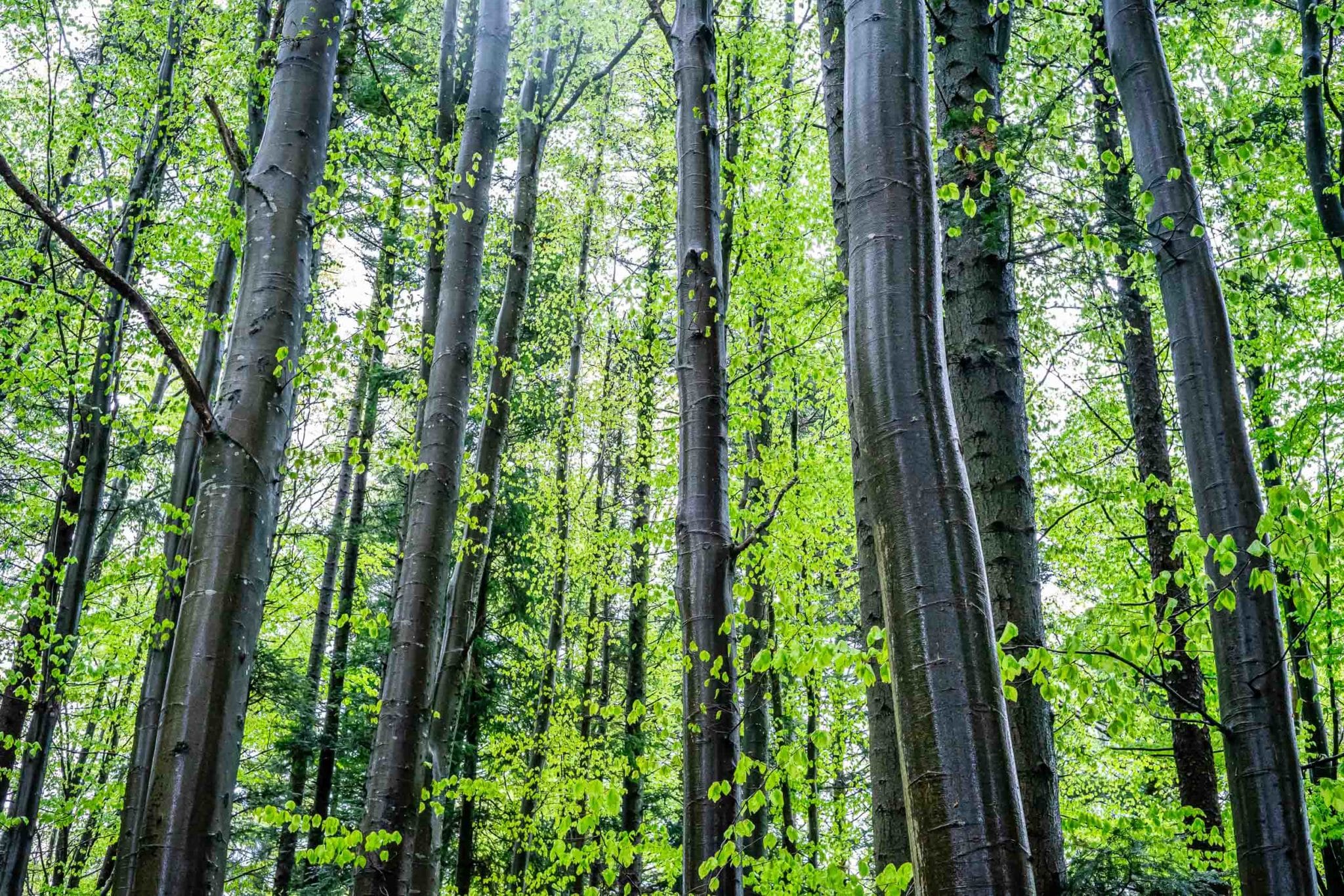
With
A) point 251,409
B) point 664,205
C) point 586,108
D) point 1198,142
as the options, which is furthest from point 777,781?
point 586,108

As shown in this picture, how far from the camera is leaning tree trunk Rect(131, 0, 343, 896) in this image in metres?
2.64

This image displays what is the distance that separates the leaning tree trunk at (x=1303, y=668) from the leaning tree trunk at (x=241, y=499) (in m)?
6.28

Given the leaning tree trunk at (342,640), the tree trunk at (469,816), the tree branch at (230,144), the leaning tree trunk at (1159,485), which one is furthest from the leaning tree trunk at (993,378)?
the leaning tree trunk at (342,640)

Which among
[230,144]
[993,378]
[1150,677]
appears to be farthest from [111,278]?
[1150,677]

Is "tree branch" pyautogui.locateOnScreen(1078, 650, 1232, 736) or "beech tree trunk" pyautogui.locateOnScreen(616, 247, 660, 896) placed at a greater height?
"beech tree trunk" pyautogui.locateOnScreen(616, 247, 660, 896)

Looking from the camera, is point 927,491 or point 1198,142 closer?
point 927,491

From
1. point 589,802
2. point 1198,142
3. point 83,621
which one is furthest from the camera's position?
point 83,621

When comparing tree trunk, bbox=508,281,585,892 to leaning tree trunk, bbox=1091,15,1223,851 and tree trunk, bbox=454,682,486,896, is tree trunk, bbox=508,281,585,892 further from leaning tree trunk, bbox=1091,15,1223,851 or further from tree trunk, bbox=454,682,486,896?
leaning tree trunk, bbox=1091,15,1223,851

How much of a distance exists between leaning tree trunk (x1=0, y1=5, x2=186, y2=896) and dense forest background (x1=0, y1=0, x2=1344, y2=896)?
0.17ft

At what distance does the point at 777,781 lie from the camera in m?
3.58

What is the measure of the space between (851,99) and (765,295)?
6587 mm

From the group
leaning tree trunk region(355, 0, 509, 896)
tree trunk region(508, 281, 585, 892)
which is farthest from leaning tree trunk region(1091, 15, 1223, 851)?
tree trunk region(508, 281, 585, 892)

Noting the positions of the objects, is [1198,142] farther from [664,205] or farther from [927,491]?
[664,205]

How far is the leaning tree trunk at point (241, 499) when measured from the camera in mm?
2645
